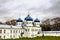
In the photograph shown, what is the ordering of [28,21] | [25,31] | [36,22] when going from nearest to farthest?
[25,31]
[28,21]
[36,22]

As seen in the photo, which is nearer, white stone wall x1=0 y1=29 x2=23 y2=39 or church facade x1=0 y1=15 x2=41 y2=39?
white stone wall x1=0 y1=29 x2=23 y2=39

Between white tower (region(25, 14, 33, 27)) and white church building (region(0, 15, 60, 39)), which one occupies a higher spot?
white tower (region(25, 14, 33, 27))

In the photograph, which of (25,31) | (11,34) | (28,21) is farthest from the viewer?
(28,21)

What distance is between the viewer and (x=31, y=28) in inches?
1772

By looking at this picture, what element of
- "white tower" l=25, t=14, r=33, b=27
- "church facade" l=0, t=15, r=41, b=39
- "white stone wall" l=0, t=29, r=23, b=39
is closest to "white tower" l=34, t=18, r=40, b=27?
"church facade" l=0, t=15, r=41, b=39

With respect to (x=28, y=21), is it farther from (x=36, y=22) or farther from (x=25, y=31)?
(x=36, y=22)

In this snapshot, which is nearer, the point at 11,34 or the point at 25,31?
the point at 11,34

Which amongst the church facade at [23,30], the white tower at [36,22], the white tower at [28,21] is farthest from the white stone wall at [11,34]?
the white tower at [36,22]

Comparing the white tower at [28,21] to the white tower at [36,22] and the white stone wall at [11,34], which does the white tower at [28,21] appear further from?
the white tower at [36,22]

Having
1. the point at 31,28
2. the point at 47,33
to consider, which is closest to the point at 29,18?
the point at 31,28

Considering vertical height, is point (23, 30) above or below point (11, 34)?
above

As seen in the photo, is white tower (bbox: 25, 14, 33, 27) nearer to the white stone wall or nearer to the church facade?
the church facade

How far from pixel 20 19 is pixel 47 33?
421 inches

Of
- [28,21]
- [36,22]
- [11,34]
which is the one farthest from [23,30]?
[36,22]
